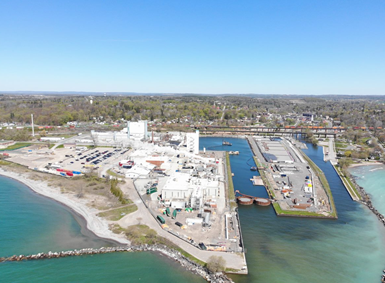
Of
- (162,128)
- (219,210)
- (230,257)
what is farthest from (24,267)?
(162,128)

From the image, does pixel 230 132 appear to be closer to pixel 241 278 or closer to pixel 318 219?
pixel 318 219

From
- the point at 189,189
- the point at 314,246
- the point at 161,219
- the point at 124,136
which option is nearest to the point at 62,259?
the point at 161,219

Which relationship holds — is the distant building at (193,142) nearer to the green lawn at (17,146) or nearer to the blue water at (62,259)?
the blue water at (62,259)

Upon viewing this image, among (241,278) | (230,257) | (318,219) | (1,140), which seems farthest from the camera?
(1,140)

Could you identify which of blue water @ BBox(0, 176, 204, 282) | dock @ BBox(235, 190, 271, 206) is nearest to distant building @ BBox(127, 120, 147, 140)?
blue water @ BBox(0, 176, 204, 282)

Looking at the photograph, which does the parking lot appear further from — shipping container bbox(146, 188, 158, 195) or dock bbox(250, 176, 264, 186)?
dock bbox(250, 176, 264, 186)

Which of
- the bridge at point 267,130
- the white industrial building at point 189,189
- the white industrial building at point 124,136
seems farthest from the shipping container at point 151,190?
the bridge at point 267,130
